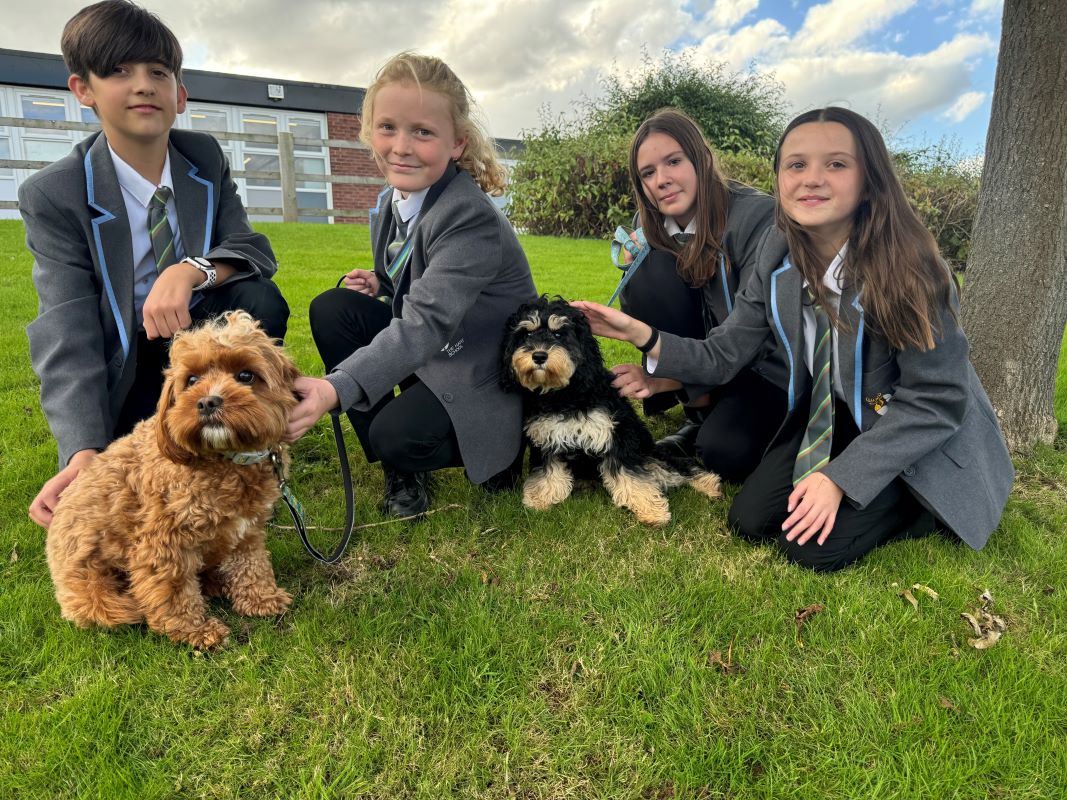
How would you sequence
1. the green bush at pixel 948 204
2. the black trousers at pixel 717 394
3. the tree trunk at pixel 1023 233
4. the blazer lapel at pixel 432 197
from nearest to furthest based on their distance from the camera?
1. the blazer lapel at pixel 432 197
2. the tree trunk at pixel 1023 233
3. the black trousers at pixel 717 394
4. the green bush at pixel 948 204

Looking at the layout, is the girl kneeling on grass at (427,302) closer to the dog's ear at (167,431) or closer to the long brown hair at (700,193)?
the dog's ear at (167,431)

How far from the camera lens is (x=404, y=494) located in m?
3.81

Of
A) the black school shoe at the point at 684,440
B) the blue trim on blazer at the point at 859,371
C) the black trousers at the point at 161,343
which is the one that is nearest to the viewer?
the blue trim on blazer at the point at 859,371

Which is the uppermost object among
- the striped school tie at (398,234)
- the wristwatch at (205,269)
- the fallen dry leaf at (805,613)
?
the striped school tie at (398,234)

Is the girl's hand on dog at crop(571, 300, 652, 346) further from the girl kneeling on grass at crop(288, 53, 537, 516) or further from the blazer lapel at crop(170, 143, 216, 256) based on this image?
the blazer lapel at crop(170, 143, 216, 256)

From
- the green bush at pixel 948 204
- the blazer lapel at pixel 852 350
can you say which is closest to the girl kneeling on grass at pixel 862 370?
the blazer lapel at pixel 852 350

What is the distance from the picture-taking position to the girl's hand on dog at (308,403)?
8.34 feet

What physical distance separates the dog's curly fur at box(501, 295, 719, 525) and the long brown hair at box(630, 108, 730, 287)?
0.91m

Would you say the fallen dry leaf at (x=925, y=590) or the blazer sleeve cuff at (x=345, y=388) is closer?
the blazer sleeve cuff at (x=345, y=388)

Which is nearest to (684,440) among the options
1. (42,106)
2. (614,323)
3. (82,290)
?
(614,323)

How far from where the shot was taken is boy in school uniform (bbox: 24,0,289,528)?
2959 mm

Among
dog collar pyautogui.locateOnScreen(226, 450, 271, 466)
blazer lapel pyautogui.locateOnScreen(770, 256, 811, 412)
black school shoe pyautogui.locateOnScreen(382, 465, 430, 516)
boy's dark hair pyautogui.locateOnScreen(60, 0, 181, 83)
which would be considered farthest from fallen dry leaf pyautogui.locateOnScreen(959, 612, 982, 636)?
boy's dark hair pyautogui.locateOnScreen(60, 0, 181, 83)

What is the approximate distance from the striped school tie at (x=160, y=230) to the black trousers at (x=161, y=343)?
0.25 m

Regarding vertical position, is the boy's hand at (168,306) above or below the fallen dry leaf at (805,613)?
above
